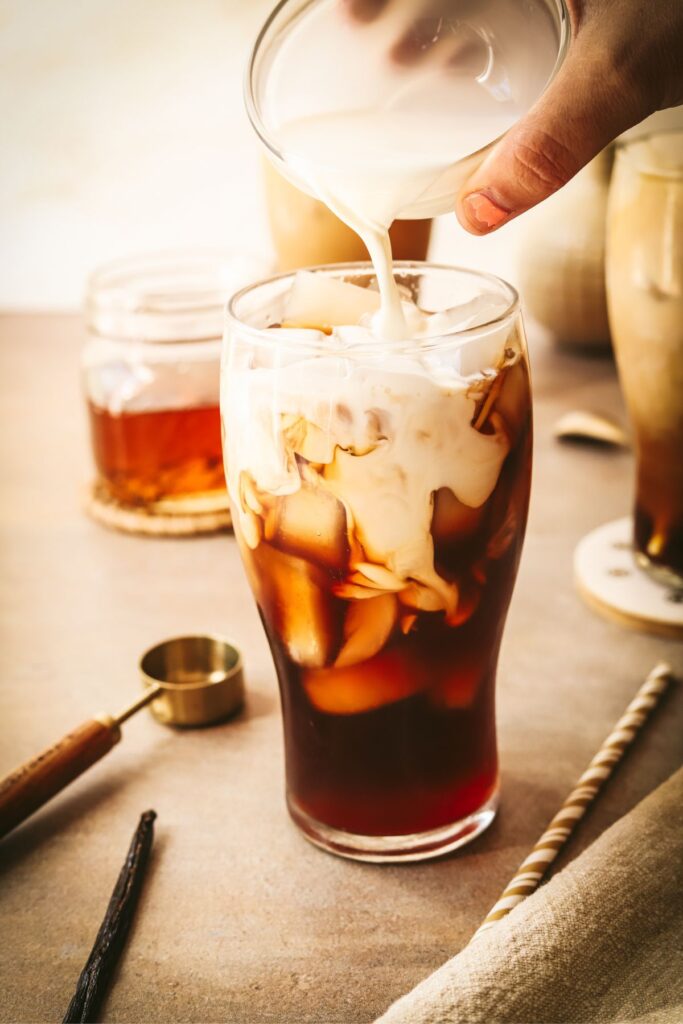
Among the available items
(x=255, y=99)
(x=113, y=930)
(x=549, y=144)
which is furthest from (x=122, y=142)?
(x=113, y=930)

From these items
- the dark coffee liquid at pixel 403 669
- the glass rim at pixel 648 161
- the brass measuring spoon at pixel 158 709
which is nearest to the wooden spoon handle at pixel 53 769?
the brass measuring spoon at pixel 158 709

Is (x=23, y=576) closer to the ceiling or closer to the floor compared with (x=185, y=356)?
closer to the floor

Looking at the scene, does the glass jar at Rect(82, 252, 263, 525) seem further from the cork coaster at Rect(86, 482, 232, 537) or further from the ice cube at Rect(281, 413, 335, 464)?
the ice cube at Rect(281, 413, 335, 464)

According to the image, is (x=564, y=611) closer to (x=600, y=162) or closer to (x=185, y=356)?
(x=185, y=356)

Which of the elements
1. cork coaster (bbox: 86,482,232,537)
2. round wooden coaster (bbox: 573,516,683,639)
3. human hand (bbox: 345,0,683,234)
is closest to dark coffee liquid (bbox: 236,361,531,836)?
human hand (bbox: 345,0,683,234)

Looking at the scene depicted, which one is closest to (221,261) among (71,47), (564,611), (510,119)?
(564,611)

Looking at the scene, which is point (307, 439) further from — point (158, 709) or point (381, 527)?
point (158, 709)
